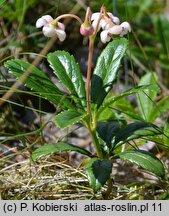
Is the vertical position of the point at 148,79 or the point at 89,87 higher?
the point at 148,79

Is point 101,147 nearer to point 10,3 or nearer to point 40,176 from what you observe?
point 40,176

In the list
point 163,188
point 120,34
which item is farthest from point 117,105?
point 120,34

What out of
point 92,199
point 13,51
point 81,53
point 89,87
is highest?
point 81,53

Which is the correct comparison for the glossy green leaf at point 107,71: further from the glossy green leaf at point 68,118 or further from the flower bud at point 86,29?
the flower bud at point 86,29

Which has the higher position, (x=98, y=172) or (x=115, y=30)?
(x=115, y=30)

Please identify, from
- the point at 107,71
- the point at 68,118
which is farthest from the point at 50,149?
the point at 107,71

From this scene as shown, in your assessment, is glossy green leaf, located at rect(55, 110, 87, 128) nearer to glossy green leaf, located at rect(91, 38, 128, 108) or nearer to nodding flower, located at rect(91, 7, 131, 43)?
glossy green leaf, located at rect(91, 38, 128, 108)

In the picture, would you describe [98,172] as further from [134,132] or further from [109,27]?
[109,27]
